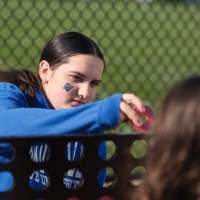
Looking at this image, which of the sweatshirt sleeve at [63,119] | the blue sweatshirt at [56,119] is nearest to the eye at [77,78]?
the blue sweatshirt at [56,119]

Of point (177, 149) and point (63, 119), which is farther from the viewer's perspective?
point (63, 119)

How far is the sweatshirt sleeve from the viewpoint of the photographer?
1706mm

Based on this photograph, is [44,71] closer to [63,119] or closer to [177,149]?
[63,119]

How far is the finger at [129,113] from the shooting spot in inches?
66.7

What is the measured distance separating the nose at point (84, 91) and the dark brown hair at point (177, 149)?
0.82 m

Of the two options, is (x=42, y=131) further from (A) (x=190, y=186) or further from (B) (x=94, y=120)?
(A) (x=190, y=186)

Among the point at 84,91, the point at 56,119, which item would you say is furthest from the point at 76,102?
the point at 56,119

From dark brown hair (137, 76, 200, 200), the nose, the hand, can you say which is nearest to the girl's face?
the nose

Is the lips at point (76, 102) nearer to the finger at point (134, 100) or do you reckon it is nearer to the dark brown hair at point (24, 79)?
the dark brown hair at point (24, 79)

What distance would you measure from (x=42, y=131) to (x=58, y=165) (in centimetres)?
16

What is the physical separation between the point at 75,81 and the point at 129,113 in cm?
76

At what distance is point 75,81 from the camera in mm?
2434

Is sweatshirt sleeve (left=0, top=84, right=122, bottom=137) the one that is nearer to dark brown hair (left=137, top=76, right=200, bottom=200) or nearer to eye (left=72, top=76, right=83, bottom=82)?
dark brown hair (left=137, top=76, right=200, bottom=200)

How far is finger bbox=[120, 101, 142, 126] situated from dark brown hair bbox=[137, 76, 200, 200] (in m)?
0.10
